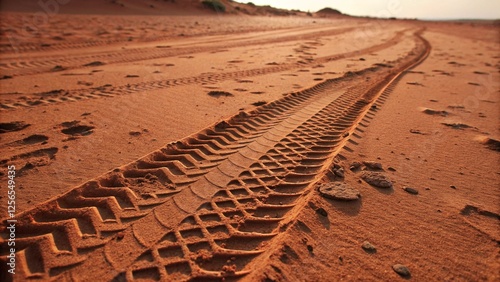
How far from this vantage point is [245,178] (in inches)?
101

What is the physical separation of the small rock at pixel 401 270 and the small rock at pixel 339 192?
0.64m

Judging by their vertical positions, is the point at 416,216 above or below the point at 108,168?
below

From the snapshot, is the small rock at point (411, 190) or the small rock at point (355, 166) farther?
the small rock at point (355, 166)

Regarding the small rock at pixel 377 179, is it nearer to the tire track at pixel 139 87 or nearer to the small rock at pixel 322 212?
the small rock at pixel 322 212

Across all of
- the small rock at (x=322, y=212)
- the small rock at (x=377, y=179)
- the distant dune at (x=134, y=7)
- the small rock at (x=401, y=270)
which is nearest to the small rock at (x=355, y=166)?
the small rock at (x=377, y=179)

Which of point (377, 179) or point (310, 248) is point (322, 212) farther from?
point (377, 179)

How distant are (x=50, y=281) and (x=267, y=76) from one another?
5.26 m

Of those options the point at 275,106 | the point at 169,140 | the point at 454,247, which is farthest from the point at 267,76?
the point at 454,247

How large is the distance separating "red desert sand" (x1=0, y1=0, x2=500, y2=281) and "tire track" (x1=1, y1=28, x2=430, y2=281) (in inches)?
0.4

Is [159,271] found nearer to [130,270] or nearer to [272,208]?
[130,270]

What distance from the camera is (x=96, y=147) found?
10.0ft

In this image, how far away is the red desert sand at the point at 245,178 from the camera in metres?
1.79

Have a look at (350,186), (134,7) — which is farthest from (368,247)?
(134,7)

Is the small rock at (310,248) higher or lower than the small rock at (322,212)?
lower
